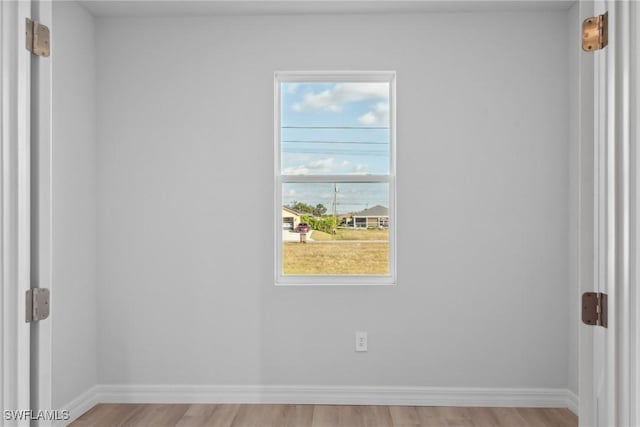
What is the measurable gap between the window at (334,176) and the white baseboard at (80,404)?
1529 millimetres

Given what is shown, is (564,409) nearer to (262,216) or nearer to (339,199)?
(339,199)

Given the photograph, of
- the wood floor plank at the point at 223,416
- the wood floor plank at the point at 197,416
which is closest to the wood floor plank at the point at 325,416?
the wood floor plank at the point at 223,416

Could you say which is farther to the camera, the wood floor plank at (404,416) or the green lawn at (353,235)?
the green lawn at (353,235)

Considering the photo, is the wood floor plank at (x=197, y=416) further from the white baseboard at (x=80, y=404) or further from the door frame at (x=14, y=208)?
the door frame at (x=14, y=208)

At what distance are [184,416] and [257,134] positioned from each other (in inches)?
75.8

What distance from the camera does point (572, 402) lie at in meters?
3.16

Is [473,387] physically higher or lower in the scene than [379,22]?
Result: lower

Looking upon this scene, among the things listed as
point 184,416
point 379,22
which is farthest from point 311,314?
point 379,22

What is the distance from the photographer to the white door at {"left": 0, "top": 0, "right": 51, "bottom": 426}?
1.33 metres

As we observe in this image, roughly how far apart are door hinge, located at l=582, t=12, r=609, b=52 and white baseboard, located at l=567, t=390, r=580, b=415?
2522 millimetres

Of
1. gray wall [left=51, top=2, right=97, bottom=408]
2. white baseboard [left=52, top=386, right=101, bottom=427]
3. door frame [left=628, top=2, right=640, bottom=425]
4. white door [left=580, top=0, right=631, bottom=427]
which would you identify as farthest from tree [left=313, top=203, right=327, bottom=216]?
door frame [left=628, top=2, right=640, bottom=425]

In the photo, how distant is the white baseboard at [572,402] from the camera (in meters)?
3.11

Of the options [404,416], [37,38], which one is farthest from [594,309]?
[404,416]

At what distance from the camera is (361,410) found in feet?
10.5
